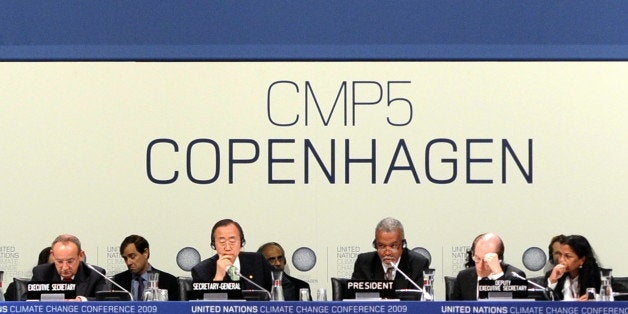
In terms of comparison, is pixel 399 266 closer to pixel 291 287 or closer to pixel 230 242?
pixel 291 287

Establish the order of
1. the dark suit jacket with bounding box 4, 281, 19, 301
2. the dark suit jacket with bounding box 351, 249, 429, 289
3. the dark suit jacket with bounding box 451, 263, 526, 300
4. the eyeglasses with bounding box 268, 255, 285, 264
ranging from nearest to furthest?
1. the dark suit jacket with bounding box 451, 263, 526, 300
2. the dark suit jacket with bounding box 4, 281, 19, 301
3. the dark suit jacket with bounding box 351, 249, 429, 289
4. the eyeglasses with bounding box 268, 255, 285, 264

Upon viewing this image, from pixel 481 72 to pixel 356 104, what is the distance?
73 centimetres

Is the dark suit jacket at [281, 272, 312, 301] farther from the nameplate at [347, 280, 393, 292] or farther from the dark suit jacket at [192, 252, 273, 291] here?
the nameplate at [347, 280, 393, 292]

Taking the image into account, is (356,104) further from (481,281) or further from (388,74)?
(481,281)

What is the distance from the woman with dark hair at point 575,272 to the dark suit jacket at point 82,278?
215cm

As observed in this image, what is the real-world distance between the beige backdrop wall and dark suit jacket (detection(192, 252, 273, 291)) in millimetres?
635

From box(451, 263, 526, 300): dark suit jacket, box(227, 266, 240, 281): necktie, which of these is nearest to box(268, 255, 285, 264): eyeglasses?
box(227, 266, 240, 281): necktie

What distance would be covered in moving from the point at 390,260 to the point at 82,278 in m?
1.53

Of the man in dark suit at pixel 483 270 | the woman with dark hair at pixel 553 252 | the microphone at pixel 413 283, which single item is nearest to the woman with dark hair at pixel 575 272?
the man in dark suit at pixel 483 270

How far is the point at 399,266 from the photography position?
6.46 metres

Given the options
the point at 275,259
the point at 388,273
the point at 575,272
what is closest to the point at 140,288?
the point at 275,259

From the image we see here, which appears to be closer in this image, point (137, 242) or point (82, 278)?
point (82, 278)

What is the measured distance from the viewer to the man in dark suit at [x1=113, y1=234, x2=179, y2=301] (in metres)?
6.54

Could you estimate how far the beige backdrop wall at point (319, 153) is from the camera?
285 inches
